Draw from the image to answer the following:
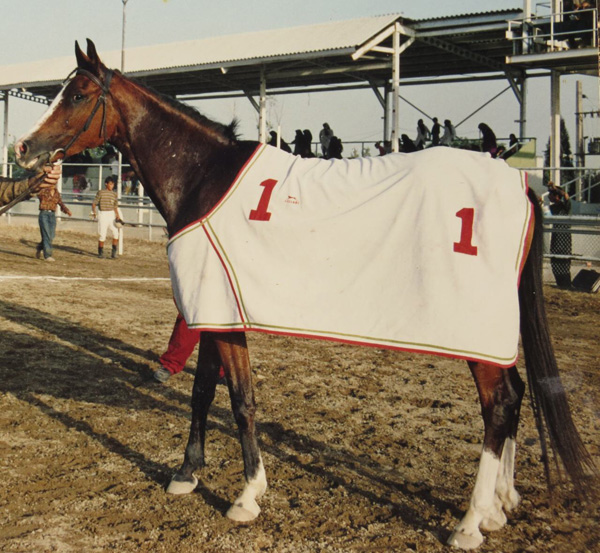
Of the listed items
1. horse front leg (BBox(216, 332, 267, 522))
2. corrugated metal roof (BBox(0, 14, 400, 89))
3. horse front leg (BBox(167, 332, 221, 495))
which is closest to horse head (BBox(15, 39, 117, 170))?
horse front leg (BBox(167, 332, 221, 495))

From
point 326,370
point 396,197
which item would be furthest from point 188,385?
point 396,197

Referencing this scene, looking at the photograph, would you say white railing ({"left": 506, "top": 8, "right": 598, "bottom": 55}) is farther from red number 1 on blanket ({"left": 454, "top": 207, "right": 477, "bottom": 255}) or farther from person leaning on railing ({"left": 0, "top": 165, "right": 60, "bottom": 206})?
red number 1 on blanket ({"left": 454, "top": 207, "right": 477, "bottom": 255})

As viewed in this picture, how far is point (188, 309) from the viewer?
11.2ft

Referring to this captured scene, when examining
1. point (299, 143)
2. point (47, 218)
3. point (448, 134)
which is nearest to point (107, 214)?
point (47, 218)

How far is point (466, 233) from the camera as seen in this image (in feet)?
10.8

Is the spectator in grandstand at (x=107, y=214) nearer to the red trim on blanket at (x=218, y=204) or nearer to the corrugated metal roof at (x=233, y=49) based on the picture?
the corrugated metal roof at (x=233, y=49)

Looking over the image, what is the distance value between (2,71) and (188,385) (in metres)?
26.1

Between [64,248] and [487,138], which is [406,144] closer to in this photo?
[487,138]

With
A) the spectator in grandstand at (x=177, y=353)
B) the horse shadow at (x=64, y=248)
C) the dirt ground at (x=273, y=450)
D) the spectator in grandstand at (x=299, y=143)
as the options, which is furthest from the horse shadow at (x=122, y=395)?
the spectator in grandstand at (x=299, y=143)

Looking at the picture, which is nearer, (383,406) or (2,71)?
(383,406)

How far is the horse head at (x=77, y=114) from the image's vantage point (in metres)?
3.76

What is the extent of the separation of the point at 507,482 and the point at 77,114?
10.1ft

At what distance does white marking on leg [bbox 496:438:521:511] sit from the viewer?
348 centimetres

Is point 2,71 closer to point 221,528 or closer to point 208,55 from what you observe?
point 208,55
